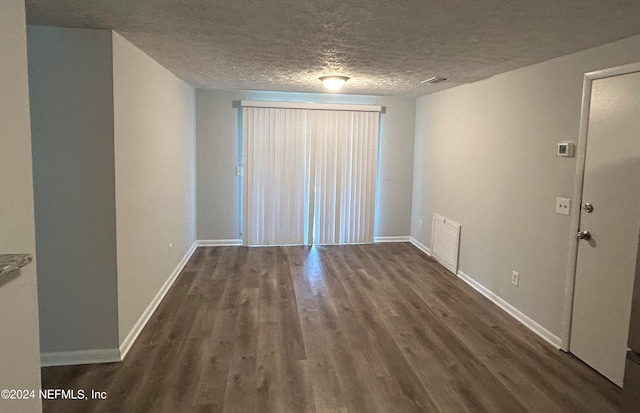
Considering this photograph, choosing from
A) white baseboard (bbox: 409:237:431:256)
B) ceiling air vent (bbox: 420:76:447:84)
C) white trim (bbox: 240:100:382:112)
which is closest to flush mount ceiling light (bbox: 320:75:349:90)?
ceiling air vent (bbox: 420:76:447:84)

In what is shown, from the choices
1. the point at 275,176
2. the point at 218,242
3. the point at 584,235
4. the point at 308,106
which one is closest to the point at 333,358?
the point at 584,235

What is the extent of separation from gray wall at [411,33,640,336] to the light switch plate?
5cm

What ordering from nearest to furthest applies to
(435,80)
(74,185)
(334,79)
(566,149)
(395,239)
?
(74,185), (566,149), (334,79), (435,80), (395,239)

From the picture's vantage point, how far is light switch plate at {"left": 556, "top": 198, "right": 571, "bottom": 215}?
315 cm

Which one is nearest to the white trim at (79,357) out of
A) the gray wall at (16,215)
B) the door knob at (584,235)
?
the gray wall at (16,215)

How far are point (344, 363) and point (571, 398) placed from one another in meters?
1.46

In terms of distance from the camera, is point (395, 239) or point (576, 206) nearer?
point (576, 206)

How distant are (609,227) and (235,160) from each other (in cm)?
469

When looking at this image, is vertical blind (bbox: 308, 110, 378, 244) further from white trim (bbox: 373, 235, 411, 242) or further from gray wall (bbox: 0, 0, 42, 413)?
gray wall (bbox: 0, 0, 42, 413)

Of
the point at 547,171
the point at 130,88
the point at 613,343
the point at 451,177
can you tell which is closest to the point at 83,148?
the point at 130,88

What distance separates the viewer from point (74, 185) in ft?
Answer: 8.95

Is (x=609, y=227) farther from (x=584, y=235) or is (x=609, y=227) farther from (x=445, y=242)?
(x=445, y=242)

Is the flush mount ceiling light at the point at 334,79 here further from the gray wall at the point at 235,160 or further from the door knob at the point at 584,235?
the door knob at the point at 584,235

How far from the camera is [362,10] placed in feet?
7.03
